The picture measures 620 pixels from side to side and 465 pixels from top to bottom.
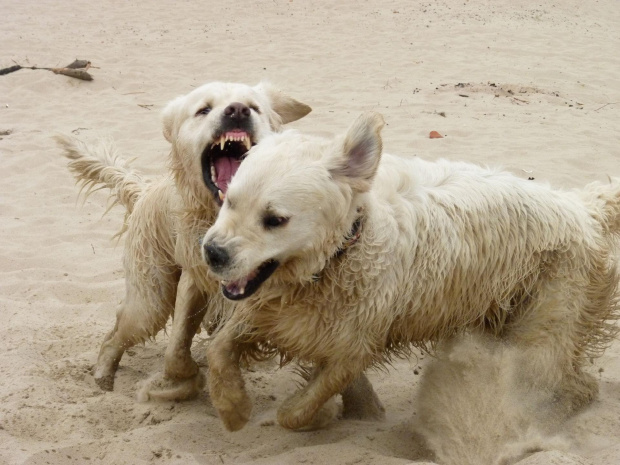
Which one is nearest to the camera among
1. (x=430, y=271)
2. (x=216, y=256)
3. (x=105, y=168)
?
(x=216, y=256)

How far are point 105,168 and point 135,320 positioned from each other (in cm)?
123

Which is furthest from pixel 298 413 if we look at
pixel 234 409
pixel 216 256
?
pixel 216 256

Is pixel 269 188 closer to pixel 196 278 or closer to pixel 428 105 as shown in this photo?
pixel 196 278

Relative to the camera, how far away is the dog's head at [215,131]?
427 cm

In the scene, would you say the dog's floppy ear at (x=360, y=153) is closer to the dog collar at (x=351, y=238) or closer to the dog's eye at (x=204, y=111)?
the dog collar at (x=351, y=238)

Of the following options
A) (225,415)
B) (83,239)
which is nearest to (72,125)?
(83,239)

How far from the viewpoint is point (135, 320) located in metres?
5.02

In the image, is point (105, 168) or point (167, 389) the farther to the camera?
point (105, 168)

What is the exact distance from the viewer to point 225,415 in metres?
4.22

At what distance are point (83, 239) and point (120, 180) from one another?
5.20ft

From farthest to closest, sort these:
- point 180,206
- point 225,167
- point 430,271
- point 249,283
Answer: point 180,206 < point 225,167 < point 430,271 < point 249,283

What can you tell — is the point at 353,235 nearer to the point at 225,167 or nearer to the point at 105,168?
the point at 225,167

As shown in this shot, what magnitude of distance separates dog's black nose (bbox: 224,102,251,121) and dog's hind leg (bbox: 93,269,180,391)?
1258 millimetres

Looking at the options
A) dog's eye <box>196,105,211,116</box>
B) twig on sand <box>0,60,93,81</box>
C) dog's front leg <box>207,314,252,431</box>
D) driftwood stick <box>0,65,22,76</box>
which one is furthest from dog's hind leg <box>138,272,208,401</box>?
driftwood stick <box>0,65,22,76</box>
